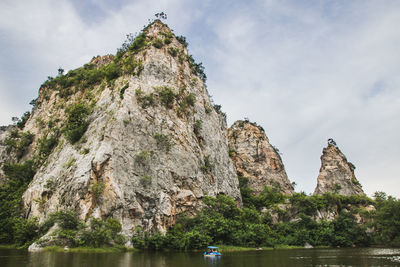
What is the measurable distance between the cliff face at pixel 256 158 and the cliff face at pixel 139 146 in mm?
12501

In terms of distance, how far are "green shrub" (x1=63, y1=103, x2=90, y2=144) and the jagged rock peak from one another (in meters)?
56.2

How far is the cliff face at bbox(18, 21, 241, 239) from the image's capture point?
109 ft

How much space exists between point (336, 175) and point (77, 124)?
197 feet

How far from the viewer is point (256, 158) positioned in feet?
220

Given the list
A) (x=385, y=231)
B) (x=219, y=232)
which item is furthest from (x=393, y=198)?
(x=219, y=232)

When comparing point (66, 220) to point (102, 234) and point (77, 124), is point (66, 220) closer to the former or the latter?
point (102, 234)

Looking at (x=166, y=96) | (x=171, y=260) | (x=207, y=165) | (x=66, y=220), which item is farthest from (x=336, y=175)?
(x=66, y=220)

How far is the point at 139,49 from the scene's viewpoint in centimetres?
5253

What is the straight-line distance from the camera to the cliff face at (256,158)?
64.4 meters

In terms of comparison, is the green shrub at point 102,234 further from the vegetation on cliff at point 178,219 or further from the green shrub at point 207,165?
the green shrub at point 207,165

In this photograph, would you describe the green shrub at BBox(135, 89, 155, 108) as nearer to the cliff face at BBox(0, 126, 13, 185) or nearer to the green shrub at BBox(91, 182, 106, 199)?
the green shrub at BBox(91, 182, 106, 199)

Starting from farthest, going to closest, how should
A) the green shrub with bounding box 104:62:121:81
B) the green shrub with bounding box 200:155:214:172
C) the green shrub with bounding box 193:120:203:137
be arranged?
the green shrub with bounding box 104:62:121:81
the green shrub with bounding box 193:120:203:137
the green shrub with bounding box 200:155:214:172

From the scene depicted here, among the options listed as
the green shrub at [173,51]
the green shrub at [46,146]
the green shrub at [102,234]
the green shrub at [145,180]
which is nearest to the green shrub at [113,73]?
the green shrub at [173,51]

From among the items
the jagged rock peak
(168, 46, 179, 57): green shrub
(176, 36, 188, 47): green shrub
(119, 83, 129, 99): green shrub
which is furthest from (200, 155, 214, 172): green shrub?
the jagged rock peak
